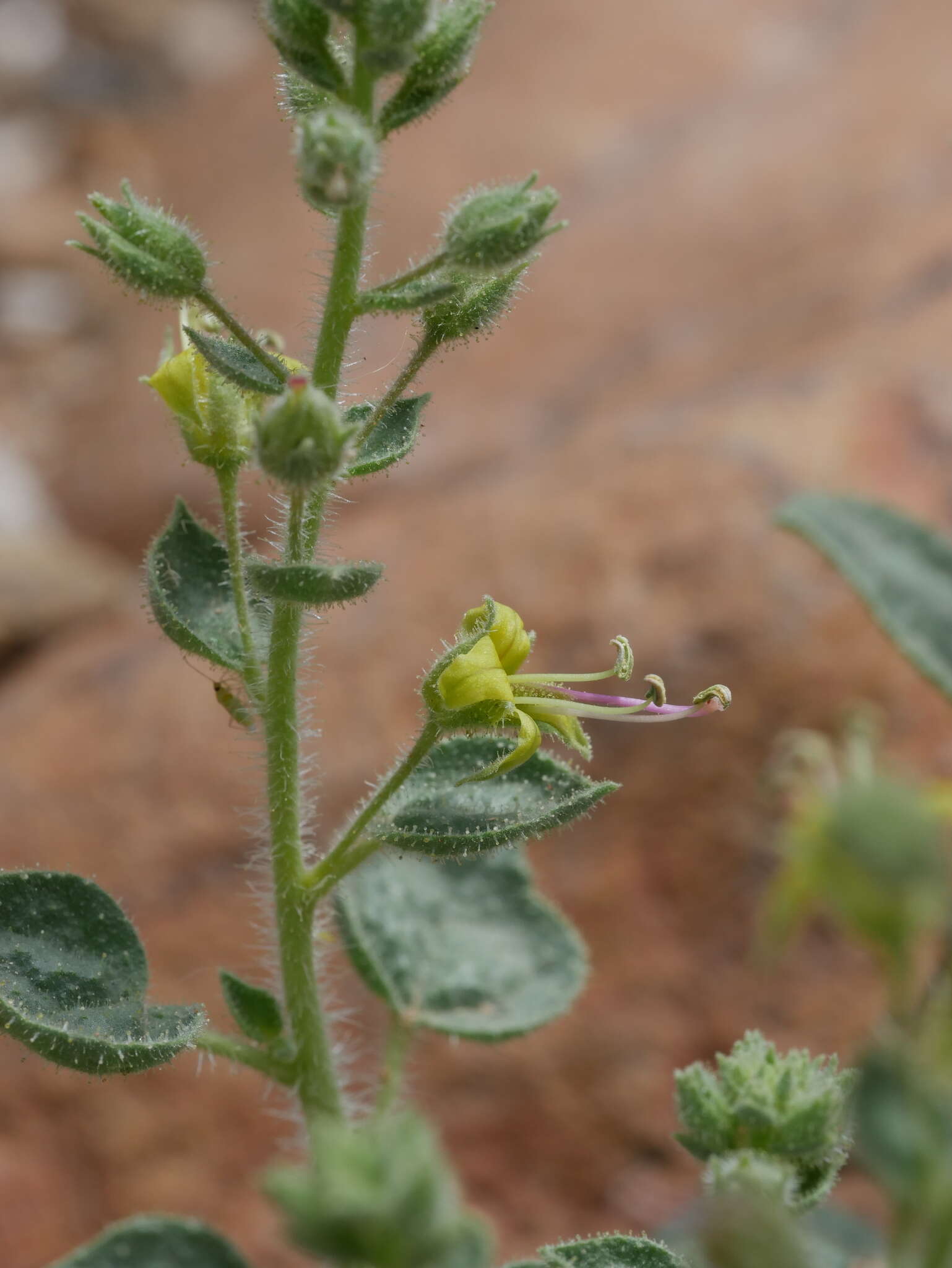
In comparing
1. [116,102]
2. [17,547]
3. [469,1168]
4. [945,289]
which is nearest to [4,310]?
[116,102]

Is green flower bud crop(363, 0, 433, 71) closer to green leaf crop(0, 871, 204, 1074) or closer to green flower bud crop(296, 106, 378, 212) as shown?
green flower bud crop(296, 106, 378, 212)

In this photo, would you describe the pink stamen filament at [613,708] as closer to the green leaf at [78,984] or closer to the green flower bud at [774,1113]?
the green flower bud at [774,1113]

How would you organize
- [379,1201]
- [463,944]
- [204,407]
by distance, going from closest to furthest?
1. [379,1201]
2. [204,407]
3. [463,944]

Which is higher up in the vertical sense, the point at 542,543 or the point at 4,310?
the point at 4,310

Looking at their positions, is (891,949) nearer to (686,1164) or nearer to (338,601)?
(338,601)

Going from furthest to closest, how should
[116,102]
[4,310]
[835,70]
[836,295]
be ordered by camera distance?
[116,102] → [4,310] → [835,70] → [836,295]

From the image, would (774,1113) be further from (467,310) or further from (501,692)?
(467,310)

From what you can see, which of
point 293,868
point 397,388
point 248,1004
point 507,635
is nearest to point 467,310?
point 397,388

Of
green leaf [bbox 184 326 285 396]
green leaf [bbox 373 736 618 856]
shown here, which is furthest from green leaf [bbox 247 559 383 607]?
green leaf [bbox 373 736 618 856]
